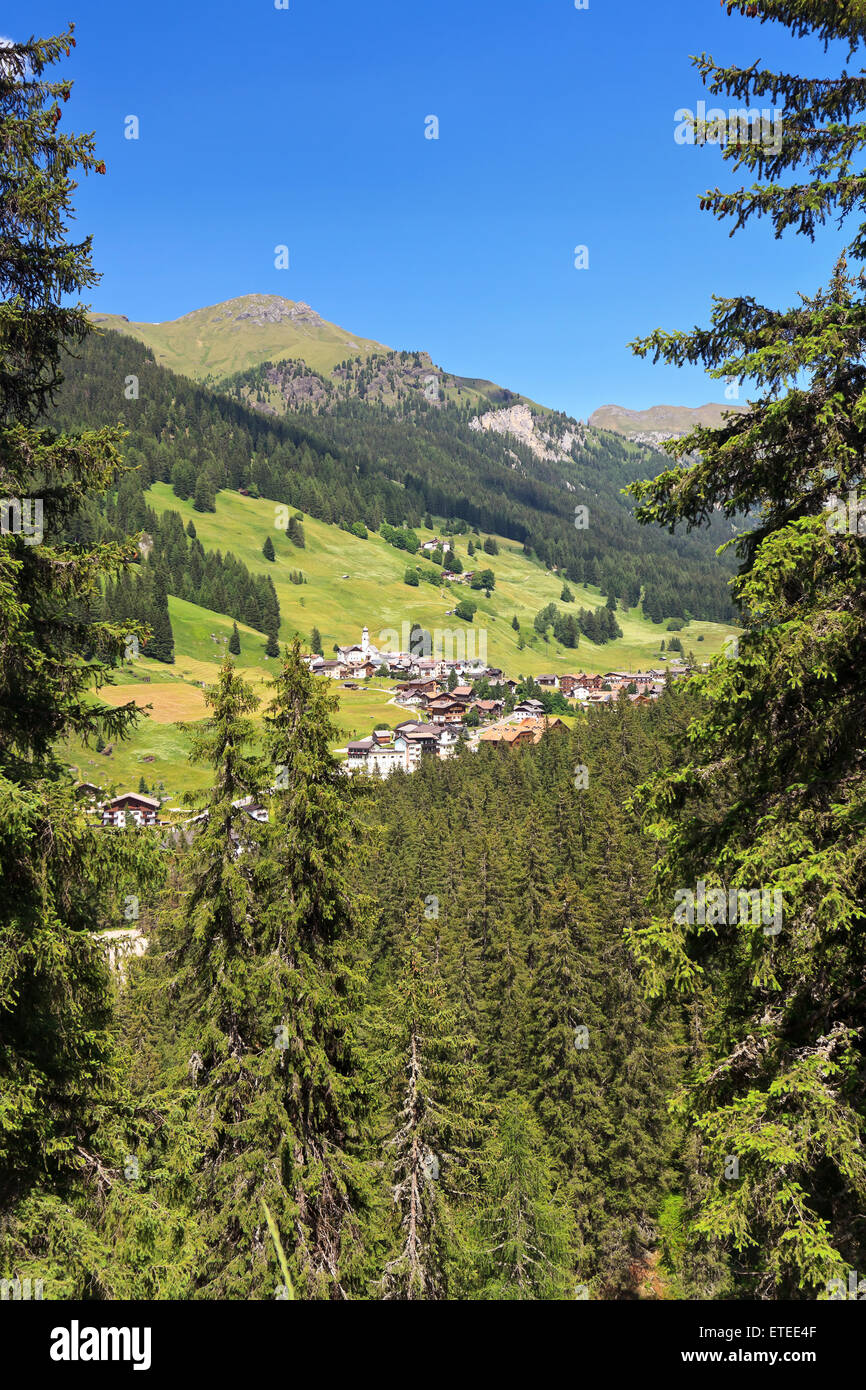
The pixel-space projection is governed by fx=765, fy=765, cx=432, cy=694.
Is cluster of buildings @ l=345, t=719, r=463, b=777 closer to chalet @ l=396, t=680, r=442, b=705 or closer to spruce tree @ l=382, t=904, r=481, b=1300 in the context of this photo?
chalet @ l=396, t=680, r=442, b=705

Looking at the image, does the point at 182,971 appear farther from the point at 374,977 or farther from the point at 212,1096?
the point at 374,977

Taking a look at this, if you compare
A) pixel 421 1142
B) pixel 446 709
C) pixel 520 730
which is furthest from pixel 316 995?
pixel 446 709

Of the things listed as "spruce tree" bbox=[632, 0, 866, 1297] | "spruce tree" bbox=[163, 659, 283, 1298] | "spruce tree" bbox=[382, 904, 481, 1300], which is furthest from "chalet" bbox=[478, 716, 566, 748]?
"spruce tree" bbox=[632, 0, 866, 1297]

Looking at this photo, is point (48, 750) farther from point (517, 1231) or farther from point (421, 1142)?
point (517, 1231)

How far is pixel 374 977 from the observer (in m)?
48.0

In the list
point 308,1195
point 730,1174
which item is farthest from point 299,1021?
point 730,1174

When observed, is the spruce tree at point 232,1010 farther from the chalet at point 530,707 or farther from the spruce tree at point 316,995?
the chalet at point 530,707

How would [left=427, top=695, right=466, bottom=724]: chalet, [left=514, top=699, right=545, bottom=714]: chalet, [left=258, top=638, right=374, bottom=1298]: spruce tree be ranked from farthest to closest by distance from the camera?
[left=427, top=695, right=466, bottom=724]: chalet → [left=514, top=699, right=545, bottom=714]: chalet → [left=258, top=638, right=374, bottom=1298]: spruce tree

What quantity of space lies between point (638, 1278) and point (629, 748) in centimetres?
4726

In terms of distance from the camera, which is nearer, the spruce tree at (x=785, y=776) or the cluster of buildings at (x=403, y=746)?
the spruce tree at (x=785, y=776)

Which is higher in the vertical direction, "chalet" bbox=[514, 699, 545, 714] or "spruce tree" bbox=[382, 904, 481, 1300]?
"chalet" bbox=[514, 699, 545, 714]

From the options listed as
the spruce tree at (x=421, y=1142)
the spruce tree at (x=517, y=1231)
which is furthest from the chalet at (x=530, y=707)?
the spruce tree at (x=421, y=1142)

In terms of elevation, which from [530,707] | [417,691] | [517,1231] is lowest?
[517,1231]

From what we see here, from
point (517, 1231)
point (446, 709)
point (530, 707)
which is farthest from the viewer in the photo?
point (446, 709)
